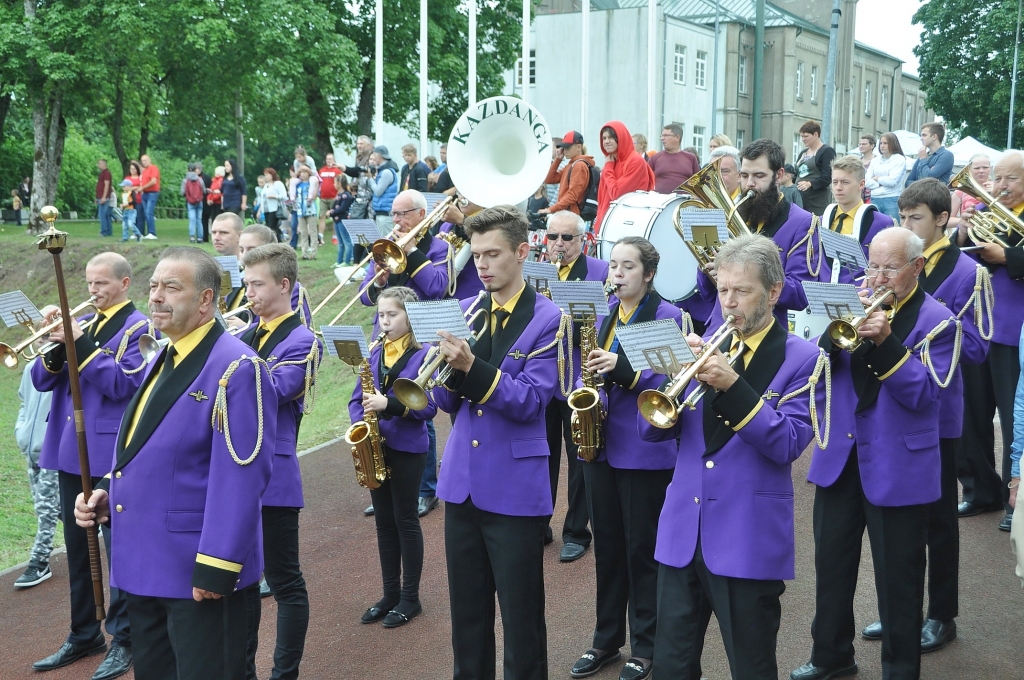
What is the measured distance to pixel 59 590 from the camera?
279 inches

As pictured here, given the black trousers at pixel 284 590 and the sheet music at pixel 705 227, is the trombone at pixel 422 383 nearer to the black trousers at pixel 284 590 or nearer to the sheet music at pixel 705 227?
the black trousers at pixel 284 590

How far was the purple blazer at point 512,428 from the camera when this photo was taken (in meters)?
4.51

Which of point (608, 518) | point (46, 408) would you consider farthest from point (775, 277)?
point (46, 408)

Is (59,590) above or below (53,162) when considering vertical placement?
below

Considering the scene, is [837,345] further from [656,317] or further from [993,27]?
[993,27]

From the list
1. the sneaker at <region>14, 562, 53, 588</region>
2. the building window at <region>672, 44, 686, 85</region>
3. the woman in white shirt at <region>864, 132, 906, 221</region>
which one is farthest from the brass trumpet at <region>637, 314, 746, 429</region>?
the building window at <region>672, 44, 686, 85</region>

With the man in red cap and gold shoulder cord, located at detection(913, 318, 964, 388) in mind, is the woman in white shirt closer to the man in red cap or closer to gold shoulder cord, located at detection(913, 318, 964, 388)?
the man in red cap

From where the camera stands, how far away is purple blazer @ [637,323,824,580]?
3.92 meters

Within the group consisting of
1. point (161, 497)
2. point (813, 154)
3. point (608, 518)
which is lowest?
point (608, 518)

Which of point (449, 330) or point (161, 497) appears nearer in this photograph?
point (161, 497)

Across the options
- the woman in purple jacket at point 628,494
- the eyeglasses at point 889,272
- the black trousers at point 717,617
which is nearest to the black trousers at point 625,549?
the woman in purple jacket at point 628,494

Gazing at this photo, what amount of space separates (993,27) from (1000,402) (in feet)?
143

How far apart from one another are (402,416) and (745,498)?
2611mm

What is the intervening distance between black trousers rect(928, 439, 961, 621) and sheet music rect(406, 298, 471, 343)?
2650mm
